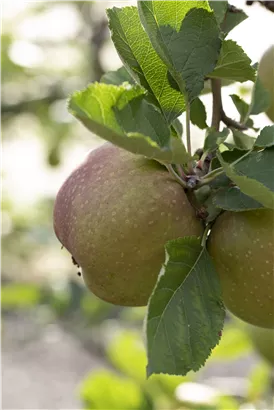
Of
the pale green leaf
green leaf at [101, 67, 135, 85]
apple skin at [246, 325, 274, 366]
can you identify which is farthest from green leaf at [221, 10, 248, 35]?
the pale green leaf

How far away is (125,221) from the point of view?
0.67 metres

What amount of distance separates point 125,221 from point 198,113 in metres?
0.23

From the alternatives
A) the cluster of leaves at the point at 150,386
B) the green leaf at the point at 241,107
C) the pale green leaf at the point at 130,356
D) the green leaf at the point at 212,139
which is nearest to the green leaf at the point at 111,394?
the cluster of leaves at the point at 150,386

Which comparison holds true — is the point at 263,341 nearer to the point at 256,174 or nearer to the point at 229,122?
the point at 229,122

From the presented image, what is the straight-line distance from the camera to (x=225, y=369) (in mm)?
4625

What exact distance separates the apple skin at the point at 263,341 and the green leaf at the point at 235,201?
2.50ft

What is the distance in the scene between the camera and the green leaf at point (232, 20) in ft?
2.84

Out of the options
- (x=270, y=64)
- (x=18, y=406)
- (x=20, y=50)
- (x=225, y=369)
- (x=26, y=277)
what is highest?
(x=270, y=64)

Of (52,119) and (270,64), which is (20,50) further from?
(270,64)

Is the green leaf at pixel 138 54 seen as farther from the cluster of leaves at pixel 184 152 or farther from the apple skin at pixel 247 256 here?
the apple skin at pixel 247 256

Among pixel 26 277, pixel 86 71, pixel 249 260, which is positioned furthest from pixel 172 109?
pixel 26 277

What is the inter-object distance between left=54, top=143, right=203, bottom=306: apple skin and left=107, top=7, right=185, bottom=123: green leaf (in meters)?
0.08

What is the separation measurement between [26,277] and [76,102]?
3664 mm

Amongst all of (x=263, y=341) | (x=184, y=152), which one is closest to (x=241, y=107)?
(x=184, y=152)
